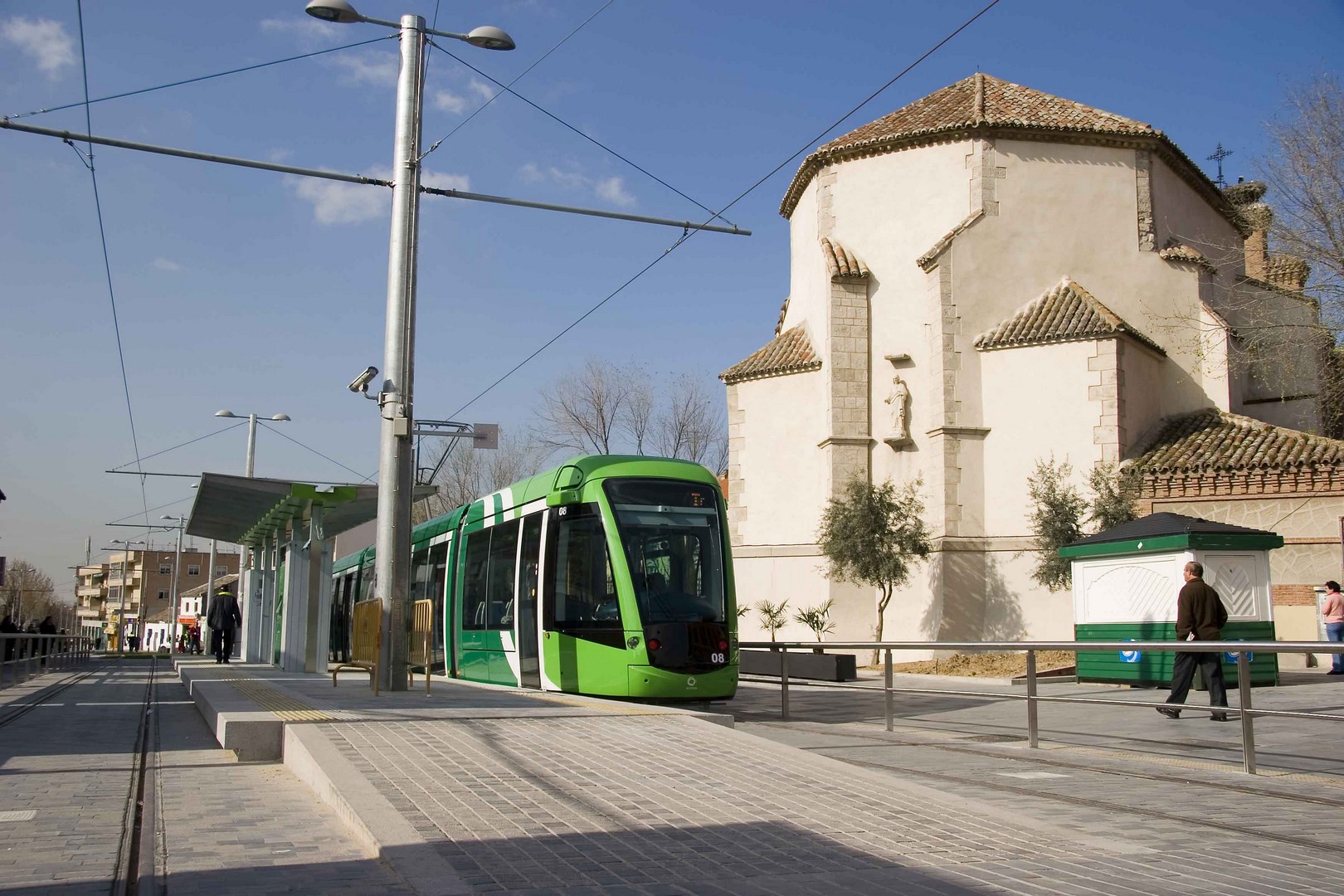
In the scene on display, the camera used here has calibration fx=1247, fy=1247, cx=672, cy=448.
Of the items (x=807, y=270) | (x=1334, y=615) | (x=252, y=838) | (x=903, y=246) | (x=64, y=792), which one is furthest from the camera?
(x=807, y=270)

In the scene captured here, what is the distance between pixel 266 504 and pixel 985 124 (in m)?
20.9

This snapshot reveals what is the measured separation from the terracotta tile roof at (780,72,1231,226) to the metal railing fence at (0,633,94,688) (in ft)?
76.0

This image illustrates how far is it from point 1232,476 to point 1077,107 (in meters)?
11.8

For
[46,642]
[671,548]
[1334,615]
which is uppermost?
[671,548]

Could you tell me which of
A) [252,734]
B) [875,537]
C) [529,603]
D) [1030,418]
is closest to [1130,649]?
[252,734]

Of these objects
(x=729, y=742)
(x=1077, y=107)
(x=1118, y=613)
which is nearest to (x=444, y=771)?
(x=729, y=742)

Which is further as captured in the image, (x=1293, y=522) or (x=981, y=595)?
(x=981, y=595)

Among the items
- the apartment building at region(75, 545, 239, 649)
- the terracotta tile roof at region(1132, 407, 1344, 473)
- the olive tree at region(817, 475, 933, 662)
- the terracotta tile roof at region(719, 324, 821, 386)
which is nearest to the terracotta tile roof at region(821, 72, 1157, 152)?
the terracotta tile roof at region(719, 324, 821, 386)

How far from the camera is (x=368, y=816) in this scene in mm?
6270

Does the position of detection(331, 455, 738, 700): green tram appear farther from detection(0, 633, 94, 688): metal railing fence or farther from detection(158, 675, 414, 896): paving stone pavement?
detection(0, 633, 94, 688): metal railing fence

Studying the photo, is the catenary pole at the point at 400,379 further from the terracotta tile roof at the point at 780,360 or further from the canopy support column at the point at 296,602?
the terracotta tile roof at the point at 780,360

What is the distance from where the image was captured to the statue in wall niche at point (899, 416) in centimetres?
3231

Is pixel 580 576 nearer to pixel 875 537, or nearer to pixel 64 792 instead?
pixel 64 792

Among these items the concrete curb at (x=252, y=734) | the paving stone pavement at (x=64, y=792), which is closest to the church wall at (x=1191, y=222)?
the paving stone pavement at (x=64, y=792)
